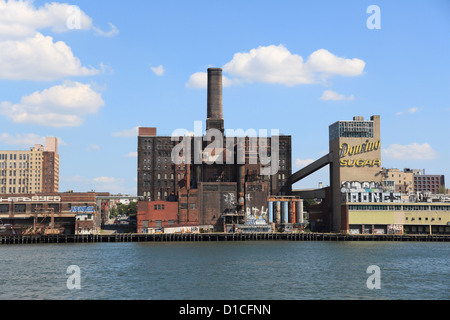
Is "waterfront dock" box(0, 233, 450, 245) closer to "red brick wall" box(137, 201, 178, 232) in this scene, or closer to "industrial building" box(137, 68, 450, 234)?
"industrial building" box(137, 68, 450, 234)

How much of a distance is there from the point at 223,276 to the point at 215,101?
4394 inches

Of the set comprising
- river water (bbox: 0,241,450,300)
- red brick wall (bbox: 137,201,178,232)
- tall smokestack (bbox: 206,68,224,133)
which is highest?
tall smokestack (bbox: 206,68,224,133)

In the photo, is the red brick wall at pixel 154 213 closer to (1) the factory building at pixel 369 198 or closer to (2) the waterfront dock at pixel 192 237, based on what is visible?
(2) the waterfront dock at pixel 192 237

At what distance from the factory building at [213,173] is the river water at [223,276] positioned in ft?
180

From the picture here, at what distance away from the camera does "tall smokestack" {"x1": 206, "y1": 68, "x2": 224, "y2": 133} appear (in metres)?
172

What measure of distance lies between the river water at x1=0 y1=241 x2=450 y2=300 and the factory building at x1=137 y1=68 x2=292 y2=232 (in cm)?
5493

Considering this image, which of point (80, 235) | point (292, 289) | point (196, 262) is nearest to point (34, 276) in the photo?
point (196, 262)

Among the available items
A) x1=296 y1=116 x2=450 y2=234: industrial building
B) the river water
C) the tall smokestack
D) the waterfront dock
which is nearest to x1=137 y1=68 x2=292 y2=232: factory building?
the tall smokestack

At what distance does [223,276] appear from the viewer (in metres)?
66.3

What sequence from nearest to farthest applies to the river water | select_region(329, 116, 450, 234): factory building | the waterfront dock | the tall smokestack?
the river water
the waterfront dock
select_region(329, 116, 450, 234): factory building
the tall smokestack

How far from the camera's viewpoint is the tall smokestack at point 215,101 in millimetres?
171625

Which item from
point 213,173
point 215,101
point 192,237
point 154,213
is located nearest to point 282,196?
point 213,173
